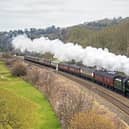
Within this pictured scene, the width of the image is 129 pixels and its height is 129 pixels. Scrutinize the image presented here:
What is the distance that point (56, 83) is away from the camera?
108938 millimetres

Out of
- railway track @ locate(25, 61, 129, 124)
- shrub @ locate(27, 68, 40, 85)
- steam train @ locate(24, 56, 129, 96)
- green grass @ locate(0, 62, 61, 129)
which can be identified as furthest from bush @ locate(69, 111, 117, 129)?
shrub @ locate(27, 68, 40, 85)

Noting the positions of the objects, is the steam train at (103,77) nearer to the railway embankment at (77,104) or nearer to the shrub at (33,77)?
the railway embankment at (77,104)

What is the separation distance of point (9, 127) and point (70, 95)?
111ft

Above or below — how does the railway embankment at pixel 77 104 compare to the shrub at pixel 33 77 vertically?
above

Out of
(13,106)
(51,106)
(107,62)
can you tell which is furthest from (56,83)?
(13,106)

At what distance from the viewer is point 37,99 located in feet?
322

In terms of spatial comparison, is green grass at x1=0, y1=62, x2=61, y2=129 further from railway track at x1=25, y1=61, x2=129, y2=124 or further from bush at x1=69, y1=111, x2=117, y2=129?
bush at x1=69, y1=111, x2=117, y2=129

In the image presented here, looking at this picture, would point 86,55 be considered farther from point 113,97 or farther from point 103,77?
point 113,97

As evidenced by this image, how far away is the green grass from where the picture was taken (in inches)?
2931

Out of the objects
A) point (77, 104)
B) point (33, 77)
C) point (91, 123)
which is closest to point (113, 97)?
point (77, 104)

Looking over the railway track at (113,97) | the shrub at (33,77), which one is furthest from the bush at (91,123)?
the shrub at (33,77)

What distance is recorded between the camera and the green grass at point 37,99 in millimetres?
74438

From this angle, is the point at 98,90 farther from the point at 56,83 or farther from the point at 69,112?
the point at 69,112

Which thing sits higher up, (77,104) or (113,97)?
(77,104)
